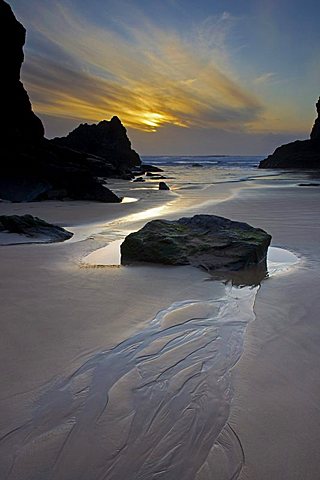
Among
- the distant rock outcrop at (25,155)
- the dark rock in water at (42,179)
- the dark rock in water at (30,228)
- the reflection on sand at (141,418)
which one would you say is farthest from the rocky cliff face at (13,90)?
the reflection on sand at (141,418)

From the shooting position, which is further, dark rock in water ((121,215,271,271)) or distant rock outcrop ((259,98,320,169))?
distant rock outcrop ((259,98,320,169))

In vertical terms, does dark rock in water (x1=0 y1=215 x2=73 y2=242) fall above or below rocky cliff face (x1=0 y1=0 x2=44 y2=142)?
below

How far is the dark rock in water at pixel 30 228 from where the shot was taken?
6.26m

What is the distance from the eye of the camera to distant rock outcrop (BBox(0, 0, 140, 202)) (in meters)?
14.5

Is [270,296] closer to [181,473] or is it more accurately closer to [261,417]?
A: [261,417]

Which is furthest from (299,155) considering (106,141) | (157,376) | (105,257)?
(157,376)

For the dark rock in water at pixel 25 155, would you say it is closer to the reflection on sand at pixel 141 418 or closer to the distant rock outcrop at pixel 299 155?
the reflection on sand at pixel 141 418

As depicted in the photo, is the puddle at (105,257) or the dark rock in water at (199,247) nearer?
the dark rock in water at (199,247)

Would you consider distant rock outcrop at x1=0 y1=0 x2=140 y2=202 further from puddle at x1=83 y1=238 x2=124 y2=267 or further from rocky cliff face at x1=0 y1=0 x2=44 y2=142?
puddle at x1=83 y1=238 x2=124 y2=267

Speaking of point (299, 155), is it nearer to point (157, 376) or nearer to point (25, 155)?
point (25, 155)

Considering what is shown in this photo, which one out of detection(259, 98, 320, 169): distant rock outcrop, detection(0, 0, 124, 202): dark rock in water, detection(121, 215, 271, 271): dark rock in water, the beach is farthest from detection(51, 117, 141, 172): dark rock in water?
the beach

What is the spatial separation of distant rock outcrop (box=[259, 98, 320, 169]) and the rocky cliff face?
1717 inches

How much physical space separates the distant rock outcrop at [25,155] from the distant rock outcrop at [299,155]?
43.6 meters

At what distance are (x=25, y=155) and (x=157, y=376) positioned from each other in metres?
14.7
